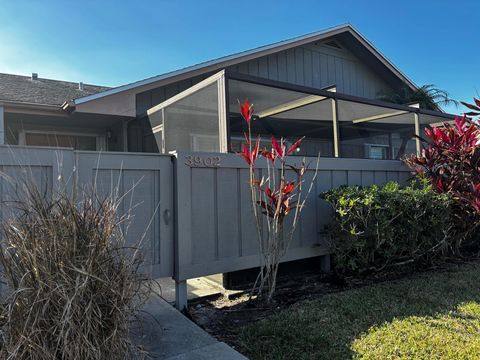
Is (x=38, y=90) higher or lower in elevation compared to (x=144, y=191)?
higher

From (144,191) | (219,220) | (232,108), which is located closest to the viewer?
(144,191)

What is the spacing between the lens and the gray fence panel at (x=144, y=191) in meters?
3.14

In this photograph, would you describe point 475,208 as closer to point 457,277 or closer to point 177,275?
point 457,277

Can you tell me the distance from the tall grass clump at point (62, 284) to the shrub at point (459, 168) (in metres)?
4.48

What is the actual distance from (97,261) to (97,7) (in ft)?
23.7

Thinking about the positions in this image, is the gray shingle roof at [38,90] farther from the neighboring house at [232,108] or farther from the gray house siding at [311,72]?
the gray house siding at [311,72]

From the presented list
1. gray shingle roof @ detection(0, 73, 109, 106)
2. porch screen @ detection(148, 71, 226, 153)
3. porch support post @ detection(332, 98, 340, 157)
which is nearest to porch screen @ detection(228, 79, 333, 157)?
porch support post @ detection(332, 98, 340, 157)

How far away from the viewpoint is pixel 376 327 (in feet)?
9.73

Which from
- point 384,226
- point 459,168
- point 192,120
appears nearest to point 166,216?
point 192,120

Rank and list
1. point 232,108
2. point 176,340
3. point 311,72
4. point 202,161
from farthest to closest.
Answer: point 311,72, point 232,108, point 202,161, point 176,340

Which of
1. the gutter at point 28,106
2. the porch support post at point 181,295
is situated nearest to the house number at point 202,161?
the porch support post at point 181,295

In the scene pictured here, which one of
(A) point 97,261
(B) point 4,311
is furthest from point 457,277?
(B) point 4,311

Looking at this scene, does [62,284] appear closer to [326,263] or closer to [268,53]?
[326,263]

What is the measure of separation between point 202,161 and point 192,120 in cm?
181
